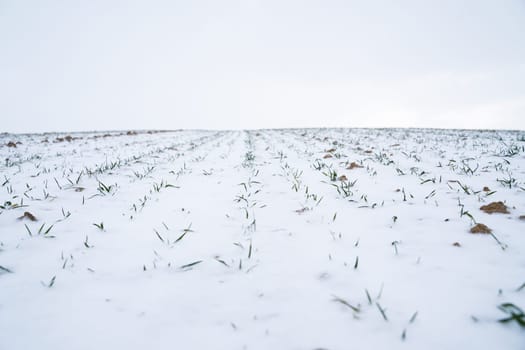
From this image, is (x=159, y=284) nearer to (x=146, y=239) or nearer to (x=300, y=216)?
(x=146, y=239)

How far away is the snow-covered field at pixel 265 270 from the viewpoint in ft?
3.62

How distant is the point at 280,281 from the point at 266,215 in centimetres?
101

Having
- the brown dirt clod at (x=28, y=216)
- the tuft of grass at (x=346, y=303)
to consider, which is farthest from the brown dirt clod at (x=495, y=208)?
the brown dirt clod at (x=28, y=216)

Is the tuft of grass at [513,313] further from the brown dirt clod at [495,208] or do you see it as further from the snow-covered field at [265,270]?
the brown dirt clod at [495,208]

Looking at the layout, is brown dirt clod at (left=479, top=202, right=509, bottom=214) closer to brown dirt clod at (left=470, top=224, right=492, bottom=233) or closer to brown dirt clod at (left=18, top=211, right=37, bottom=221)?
brown dirt clod at (left=470, top=224, right=492, bottom=233)

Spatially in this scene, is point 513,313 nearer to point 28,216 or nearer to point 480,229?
point 480,229

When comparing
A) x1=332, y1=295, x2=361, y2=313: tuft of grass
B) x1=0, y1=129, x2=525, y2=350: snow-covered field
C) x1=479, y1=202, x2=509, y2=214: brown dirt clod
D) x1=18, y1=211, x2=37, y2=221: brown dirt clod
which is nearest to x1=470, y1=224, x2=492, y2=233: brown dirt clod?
x1=0, y1=129, x2=525, y2=350: snow-covered field

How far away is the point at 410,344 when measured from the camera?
→ 102 cm

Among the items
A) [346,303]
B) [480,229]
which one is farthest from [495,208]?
[346,303]

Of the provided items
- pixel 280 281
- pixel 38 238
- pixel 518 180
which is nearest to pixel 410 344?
pixel 280 281

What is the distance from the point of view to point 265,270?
1552 mm

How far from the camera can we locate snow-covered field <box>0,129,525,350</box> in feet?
3.62

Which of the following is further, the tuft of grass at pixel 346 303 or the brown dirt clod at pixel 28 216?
the brown dirt clod at pixel 28 216

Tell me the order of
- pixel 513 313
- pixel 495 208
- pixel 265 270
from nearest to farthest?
pixel 513 313, pixel 265 270, pixel 495 208
